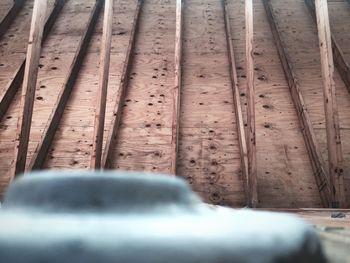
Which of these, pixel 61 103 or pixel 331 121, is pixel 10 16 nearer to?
pixel 61 103

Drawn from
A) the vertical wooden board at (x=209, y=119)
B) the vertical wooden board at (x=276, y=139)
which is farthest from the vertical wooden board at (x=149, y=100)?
the vertical wooden board at (x=276, y=139)

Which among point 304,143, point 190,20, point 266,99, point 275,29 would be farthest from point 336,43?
point 190,20

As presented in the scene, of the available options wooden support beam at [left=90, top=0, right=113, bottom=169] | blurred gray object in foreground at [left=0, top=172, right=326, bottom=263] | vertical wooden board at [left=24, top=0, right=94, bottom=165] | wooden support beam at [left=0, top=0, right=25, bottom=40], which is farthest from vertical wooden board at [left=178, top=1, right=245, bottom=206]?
blurred gray object in foreground at [left=0, top=172, right=326, bottom=263]

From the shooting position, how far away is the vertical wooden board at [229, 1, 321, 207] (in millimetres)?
2443

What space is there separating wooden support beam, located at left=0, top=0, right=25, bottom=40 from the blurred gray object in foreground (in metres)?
3.54

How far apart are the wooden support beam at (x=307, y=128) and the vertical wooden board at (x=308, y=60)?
2.9 inches

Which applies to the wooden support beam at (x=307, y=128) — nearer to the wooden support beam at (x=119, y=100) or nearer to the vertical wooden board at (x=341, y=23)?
the vertical wooden board at (x=341, y=23)

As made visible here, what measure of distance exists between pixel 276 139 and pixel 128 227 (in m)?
2.46

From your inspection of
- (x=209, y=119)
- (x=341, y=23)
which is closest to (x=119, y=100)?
(x=209, y=119)

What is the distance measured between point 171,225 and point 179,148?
231cm

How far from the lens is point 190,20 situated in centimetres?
385

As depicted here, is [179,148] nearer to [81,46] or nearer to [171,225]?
[81,46]

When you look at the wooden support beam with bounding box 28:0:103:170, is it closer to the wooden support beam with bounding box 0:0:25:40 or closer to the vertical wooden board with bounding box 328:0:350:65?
the wooden support beam with bounding box 0:0:25:40

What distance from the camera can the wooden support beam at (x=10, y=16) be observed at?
3637 millimetres
